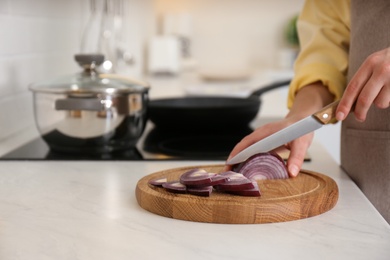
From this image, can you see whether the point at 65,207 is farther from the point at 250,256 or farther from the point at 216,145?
the point at 216,145

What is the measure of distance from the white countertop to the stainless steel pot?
0.67 ft

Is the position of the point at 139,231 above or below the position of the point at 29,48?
below

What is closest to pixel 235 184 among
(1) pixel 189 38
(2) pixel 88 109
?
(2) pixel 88 109

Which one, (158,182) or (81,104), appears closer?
(158,182)

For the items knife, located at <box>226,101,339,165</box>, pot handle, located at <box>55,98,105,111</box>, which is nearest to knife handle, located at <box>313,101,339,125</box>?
knife, located at <box>226,101,339,165</box>

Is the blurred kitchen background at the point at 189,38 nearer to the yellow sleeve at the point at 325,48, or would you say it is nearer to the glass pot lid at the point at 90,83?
the glass pot lid at the point at 90,83

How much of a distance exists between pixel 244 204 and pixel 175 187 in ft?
0.33

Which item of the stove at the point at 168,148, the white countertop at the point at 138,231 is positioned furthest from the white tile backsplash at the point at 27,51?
the white countertop at the point at 138,231

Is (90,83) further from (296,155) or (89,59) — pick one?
(296,155)

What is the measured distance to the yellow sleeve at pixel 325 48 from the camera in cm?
117

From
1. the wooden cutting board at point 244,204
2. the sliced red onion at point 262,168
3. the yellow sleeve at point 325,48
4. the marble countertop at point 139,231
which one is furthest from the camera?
the yellow sleeve at point 325,48

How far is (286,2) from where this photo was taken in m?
3.70

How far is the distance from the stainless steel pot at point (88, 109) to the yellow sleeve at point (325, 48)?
293 mm

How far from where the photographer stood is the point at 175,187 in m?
0.86
